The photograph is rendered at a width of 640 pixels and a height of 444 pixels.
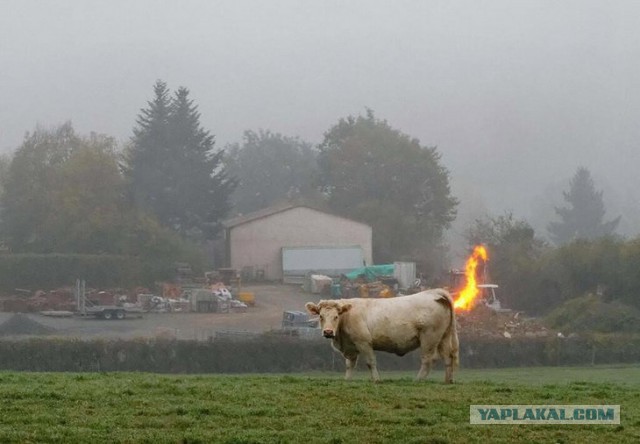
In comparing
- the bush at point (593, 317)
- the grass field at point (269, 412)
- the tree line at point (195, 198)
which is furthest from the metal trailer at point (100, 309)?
the grass field at point (269, 412)

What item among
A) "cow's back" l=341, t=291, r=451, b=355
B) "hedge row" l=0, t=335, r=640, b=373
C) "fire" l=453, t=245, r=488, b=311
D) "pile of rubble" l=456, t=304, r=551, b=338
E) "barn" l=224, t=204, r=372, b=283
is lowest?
"hedge row" l=0, t=335, r=640, b=373

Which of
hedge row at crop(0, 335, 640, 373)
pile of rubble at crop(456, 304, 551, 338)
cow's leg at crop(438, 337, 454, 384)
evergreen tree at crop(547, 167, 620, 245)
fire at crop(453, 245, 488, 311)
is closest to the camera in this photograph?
cow's leg at crop(438, 337, 454, 384)

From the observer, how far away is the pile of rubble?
167 feet

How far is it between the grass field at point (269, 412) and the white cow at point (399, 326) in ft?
6.89

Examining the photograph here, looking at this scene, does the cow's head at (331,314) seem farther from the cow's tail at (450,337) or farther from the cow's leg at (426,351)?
the cow's tail at (450,337)

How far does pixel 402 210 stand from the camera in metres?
96.1

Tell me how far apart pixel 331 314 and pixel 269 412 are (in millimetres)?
5008

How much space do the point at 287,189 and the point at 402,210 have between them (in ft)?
106

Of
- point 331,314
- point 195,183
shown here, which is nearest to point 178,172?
point 195,183

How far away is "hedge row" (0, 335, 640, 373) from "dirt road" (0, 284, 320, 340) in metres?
6.89

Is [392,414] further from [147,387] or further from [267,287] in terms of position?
[267,287]

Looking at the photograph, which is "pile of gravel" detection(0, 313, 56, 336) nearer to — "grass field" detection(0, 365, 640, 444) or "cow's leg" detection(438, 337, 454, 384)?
"cow's leg" detection(438, 337, 454, 384)

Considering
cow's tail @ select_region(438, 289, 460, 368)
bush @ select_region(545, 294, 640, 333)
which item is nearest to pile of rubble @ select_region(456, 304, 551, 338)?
bush @ select_region(545, 294, 640, 333)

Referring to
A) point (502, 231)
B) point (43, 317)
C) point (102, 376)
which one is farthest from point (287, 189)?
point (102, 376)
